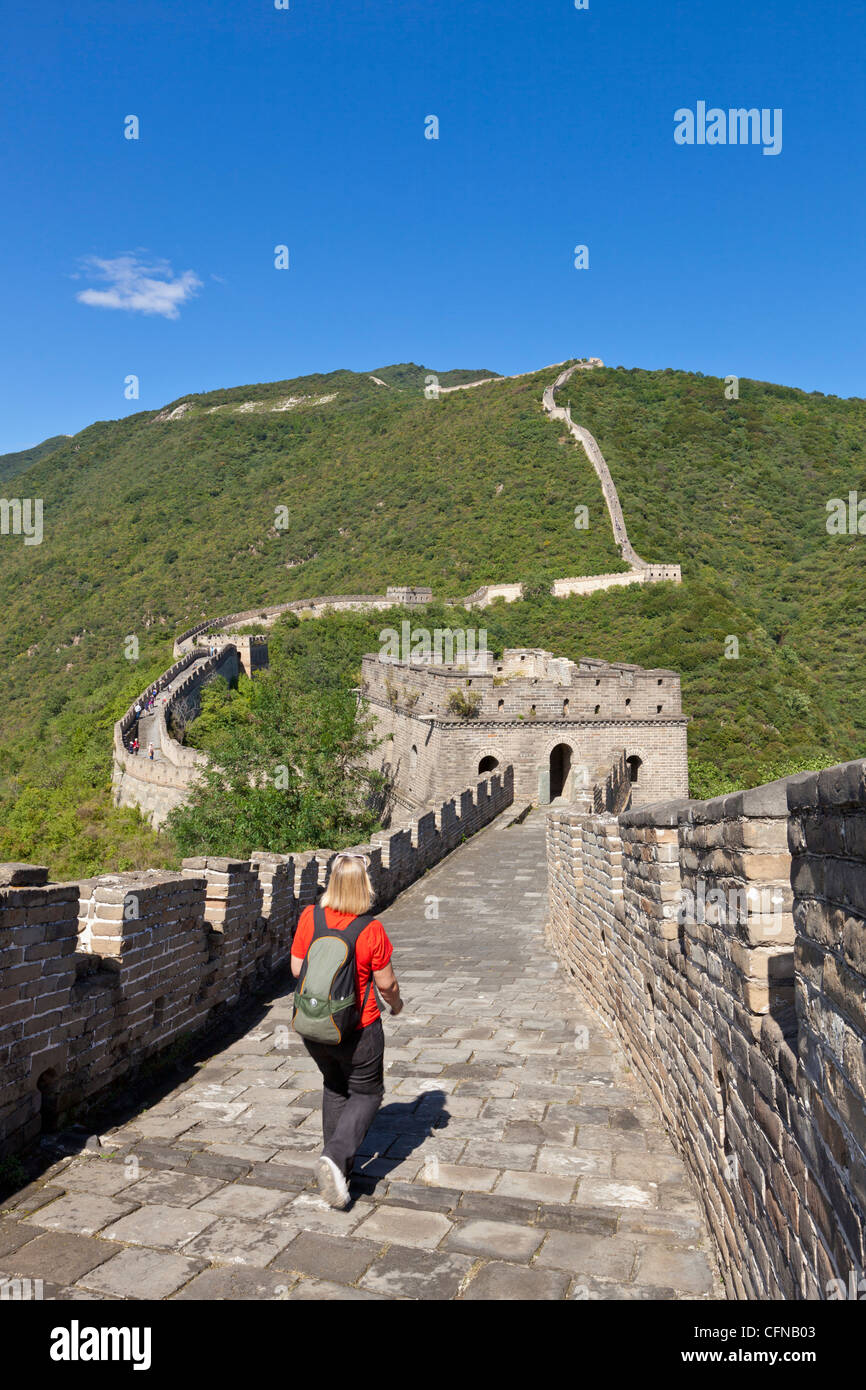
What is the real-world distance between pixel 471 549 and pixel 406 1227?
5720cm

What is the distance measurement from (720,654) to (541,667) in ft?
45.0

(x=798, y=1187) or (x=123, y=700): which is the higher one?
(x=123, y=700)

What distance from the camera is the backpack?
354 cm

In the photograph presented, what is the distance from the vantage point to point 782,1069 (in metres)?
2.28

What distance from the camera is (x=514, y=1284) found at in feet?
9.27

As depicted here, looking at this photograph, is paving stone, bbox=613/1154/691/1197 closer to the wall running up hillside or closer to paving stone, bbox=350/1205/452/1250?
paving stone, bbox=350/1205/452/1250

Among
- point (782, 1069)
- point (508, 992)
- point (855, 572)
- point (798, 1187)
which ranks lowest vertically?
point (508, 992)

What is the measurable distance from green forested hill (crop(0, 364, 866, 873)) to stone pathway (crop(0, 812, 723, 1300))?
19.0 meters

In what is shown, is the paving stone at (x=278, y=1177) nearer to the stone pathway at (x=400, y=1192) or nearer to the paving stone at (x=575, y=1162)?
the stone pathway at (x=400, y=1192)

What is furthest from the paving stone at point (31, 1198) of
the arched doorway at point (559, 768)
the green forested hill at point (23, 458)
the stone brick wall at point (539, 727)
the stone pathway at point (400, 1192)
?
the green forested hill at point (23, 458)

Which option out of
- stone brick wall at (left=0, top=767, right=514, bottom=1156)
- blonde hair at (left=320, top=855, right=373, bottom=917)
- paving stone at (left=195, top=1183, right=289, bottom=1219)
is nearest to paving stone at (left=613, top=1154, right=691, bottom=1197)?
paving stone at (left=195, top=1183, right=289, bottom=1219)

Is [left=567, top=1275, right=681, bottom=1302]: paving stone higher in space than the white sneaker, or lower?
lower
